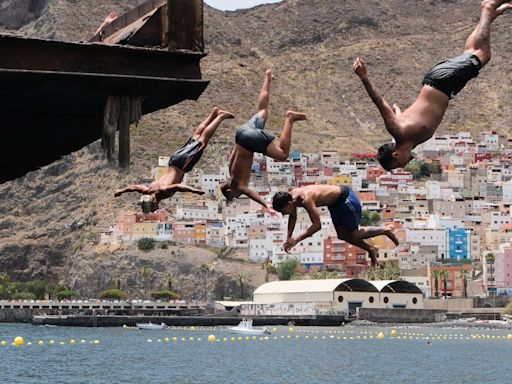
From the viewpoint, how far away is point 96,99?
32.8 feet

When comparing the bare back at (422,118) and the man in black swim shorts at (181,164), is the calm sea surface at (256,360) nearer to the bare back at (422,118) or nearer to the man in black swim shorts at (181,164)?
the man in black swim shorts at (181,164)

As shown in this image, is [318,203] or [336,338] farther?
[336,338]

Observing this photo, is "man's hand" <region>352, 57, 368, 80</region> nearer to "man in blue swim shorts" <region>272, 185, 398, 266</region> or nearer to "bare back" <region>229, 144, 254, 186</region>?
"man in blue swim shorts" <region>272, 185, 398, 266</region>

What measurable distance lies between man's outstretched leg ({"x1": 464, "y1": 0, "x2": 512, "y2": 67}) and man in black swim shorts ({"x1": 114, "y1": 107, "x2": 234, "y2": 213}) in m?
2.39

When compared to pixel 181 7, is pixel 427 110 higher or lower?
lower

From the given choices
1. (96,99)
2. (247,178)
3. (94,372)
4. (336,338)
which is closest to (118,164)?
(96,99)

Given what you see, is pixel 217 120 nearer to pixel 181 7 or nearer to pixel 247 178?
pixel 247 178

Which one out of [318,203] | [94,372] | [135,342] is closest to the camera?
[318,203]

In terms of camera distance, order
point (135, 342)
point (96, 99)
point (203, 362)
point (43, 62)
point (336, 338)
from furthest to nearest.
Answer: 1. point (336, 338)
2. point (135, 342)
3. point (203, 362)
4. point (96, 99)
5. point (43, 62)

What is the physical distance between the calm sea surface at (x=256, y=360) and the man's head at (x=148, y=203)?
92874 mm

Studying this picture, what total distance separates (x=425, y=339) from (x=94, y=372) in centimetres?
8770

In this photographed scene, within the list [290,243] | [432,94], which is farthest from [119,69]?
[290,243]

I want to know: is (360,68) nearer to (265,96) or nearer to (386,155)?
(386,155)

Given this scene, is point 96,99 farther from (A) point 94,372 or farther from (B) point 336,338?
(B) point 336,338
